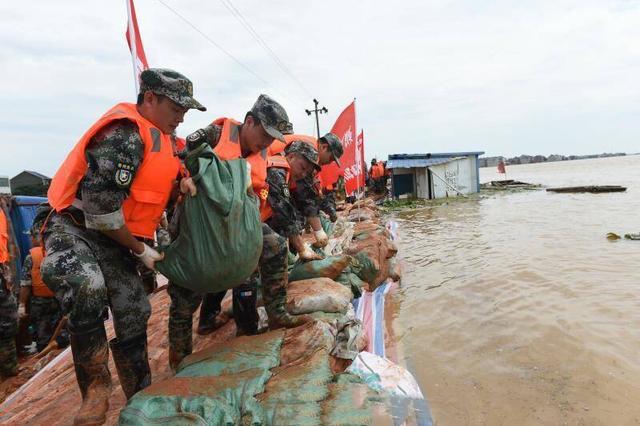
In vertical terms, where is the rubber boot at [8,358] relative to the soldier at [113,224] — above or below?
below

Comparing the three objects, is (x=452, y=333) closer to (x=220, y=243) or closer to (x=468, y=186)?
(x=220, y=243)

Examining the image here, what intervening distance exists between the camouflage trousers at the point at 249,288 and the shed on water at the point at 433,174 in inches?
677

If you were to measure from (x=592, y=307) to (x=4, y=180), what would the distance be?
8.28 m

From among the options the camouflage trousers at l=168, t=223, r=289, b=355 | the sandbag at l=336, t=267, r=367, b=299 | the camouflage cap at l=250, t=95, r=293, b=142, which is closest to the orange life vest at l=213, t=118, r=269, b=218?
the camouflage cap at l=250, t=95, r=293, b=142

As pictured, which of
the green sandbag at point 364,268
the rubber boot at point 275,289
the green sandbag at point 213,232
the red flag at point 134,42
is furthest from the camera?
the red flag at point 134,42

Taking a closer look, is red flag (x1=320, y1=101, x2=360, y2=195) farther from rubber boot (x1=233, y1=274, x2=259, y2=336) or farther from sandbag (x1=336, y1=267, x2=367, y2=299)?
rubber boot (x1=233, y1=274, x2=259, y2=336)

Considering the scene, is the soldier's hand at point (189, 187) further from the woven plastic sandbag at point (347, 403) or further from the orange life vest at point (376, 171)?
the orange life vest at point (376, 171)

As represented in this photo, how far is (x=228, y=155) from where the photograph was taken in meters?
2.25

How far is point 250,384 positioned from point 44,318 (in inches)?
155

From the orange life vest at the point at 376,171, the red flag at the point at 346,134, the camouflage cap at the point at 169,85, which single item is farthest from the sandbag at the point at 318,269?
the orange life vest at the point at 376,171

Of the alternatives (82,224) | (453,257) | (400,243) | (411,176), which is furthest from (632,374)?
(411,176)

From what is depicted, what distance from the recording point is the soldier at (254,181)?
7.23 ft

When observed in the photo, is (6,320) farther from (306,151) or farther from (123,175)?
(306,151)

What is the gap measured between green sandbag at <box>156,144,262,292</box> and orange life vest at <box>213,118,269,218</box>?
0.35m
